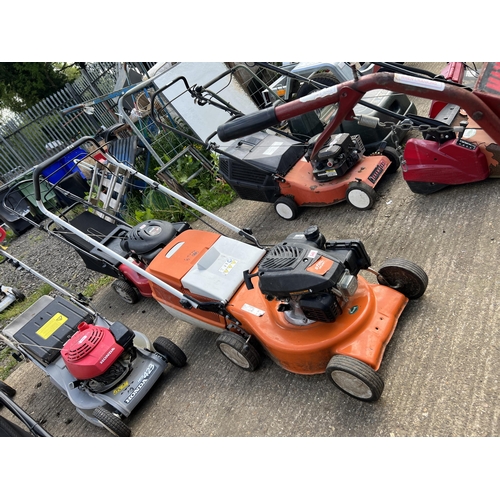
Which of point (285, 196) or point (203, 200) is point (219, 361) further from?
point (203, 200)

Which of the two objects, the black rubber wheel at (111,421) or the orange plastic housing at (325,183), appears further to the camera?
the orange plastic housing at (325,183)

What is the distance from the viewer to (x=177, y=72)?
640 centimetres

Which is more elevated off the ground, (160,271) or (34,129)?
(34,129)

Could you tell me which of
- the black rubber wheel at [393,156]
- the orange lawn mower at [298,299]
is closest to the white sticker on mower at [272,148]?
the black rubber wheel at [393,156]

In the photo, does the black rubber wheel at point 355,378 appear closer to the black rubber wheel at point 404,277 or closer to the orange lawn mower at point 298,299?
the orange lawn mower at point 298,299

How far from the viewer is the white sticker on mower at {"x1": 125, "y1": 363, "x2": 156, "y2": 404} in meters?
3.39

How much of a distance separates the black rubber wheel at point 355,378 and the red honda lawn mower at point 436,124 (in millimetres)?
1304

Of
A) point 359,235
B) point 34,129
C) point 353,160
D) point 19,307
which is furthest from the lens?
point 34,129

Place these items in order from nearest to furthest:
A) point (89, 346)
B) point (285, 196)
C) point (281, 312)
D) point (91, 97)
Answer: point (281, 312)
point (89, 346)
point (285, 196)
point (91, 97)

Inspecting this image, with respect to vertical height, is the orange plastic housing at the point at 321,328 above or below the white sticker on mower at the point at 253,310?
below

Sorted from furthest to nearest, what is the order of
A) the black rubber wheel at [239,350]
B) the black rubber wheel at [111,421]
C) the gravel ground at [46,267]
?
the gravel ground at [46,267]
the black rubber wheel at [111,421]
the black rubber wheel at [239,350]

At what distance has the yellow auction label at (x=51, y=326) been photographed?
3.81m

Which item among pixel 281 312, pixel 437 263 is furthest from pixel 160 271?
pixel 437 263

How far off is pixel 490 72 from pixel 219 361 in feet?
10.7
